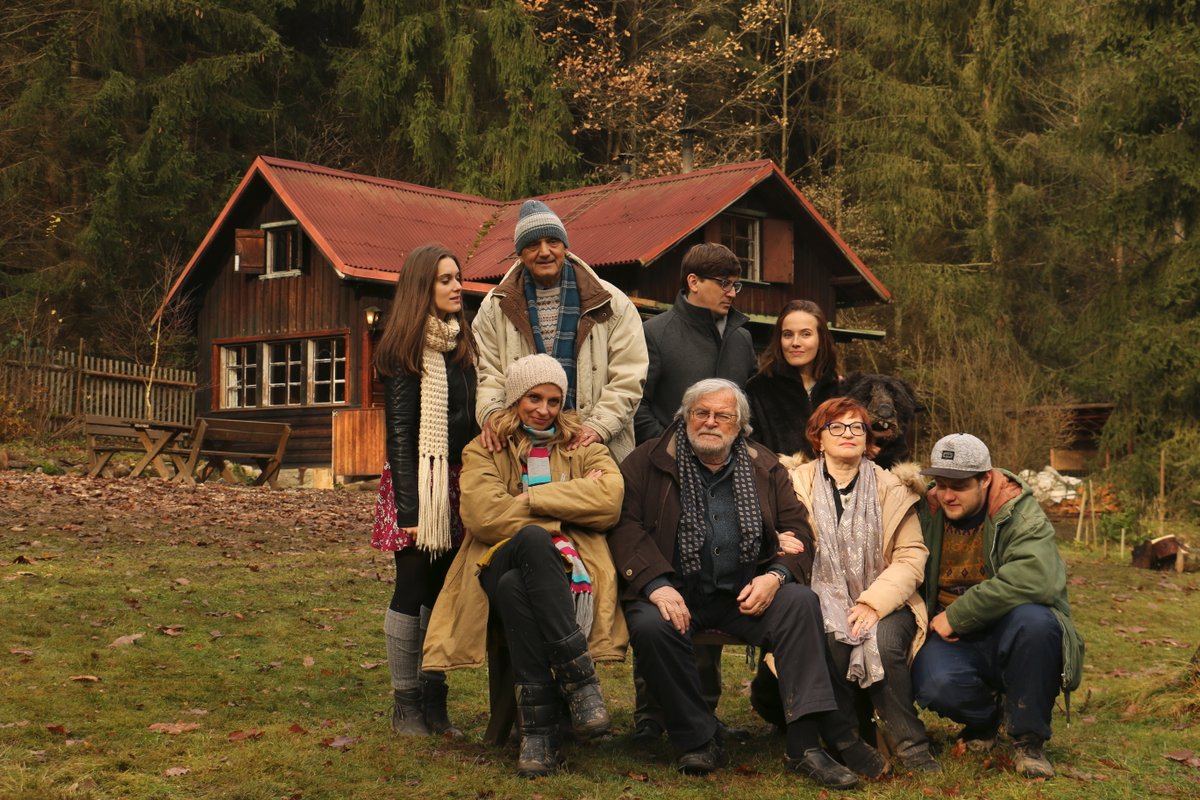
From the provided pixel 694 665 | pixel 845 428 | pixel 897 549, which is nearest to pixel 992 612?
pixel 897 549

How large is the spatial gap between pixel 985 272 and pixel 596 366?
26.9 metres

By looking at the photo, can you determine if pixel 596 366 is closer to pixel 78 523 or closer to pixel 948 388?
pixel 78 523

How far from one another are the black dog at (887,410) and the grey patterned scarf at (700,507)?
0.70 m

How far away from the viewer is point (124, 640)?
715 centimetres

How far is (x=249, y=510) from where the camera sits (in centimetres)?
1454

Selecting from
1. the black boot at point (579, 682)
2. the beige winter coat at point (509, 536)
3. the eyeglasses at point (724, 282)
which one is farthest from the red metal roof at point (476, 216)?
the black boot at point (579, 682)

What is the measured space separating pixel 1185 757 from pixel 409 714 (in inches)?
125

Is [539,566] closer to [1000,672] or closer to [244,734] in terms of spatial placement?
[244,734]

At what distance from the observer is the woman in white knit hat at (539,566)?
5164mm

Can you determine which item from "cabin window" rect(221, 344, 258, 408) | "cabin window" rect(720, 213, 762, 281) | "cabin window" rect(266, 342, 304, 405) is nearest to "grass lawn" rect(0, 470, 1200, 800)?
"cabin window" rect(266, 342, 304, 405)

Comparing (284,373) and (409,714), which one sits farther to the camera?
(284,373)

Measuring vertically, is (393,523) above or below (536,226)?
below

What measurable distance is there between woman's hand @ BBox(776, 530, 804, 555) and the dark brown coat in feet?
0.06

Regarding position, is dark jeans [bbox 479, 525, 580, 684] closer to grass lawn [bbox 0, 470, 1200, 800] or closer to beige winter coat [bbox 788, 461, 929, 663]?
grass lawn [bbox 0, 470, 1200, 800]
